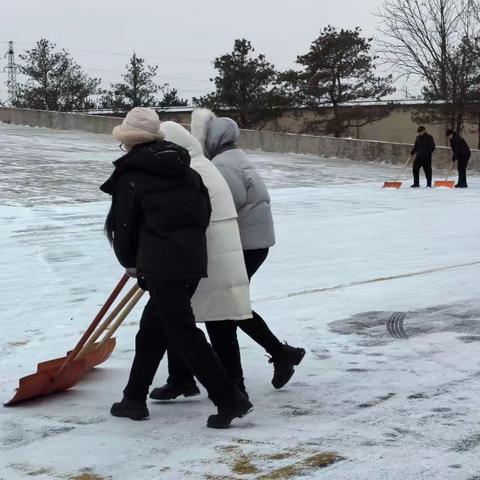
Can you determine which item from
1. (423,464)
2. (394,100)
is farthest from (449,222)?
(394,100)

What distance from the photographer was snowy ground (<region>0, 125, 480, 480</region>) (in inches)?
155

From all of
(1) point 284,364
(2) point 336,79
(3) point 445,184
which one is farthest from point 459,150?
(2) point 336,79

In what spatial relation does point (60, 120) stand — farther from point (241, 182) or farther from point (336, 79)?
point (241, 182)

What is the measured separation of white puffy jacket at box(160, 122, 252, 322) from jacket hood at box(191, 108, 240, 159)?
0.25 meters

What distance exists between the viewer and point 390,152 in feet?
92.8

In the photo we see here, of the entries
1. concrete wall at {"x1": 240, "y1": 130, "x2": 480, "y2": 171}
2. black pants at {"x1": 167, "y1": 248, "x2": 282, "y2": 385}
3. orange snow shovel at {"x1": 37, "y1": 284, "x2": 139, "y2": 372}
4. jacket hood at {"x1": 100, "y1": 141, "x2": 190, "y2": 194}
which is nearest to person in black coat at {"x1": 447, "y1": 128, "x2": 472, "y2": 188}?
concrete wall at {"x1": 240, "y1": 130, "x2": 480, "y2": 171}

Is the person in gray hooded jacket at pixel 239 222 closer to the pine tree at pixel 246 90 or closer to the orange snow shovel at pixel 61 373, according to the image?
the orange snow shovel at pixel 61 373

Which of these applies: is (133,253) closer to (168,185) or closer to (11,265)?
(168,185)

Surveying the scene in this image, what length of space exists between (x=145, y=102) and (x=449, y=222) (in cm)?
4923

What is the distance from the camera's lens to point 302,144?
2973 centimetres

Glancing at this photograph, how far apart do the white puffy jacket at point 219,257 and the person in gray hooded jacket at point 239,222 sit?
22cm

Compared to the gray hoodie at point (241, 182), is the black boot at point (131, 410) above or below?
below

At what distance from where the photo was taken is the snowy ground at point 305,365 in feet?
12.9

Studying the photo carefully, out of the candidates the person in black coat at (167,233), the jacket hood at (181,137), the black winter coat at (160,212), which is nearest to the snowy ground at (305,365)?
the person in black coat at (167,233)
